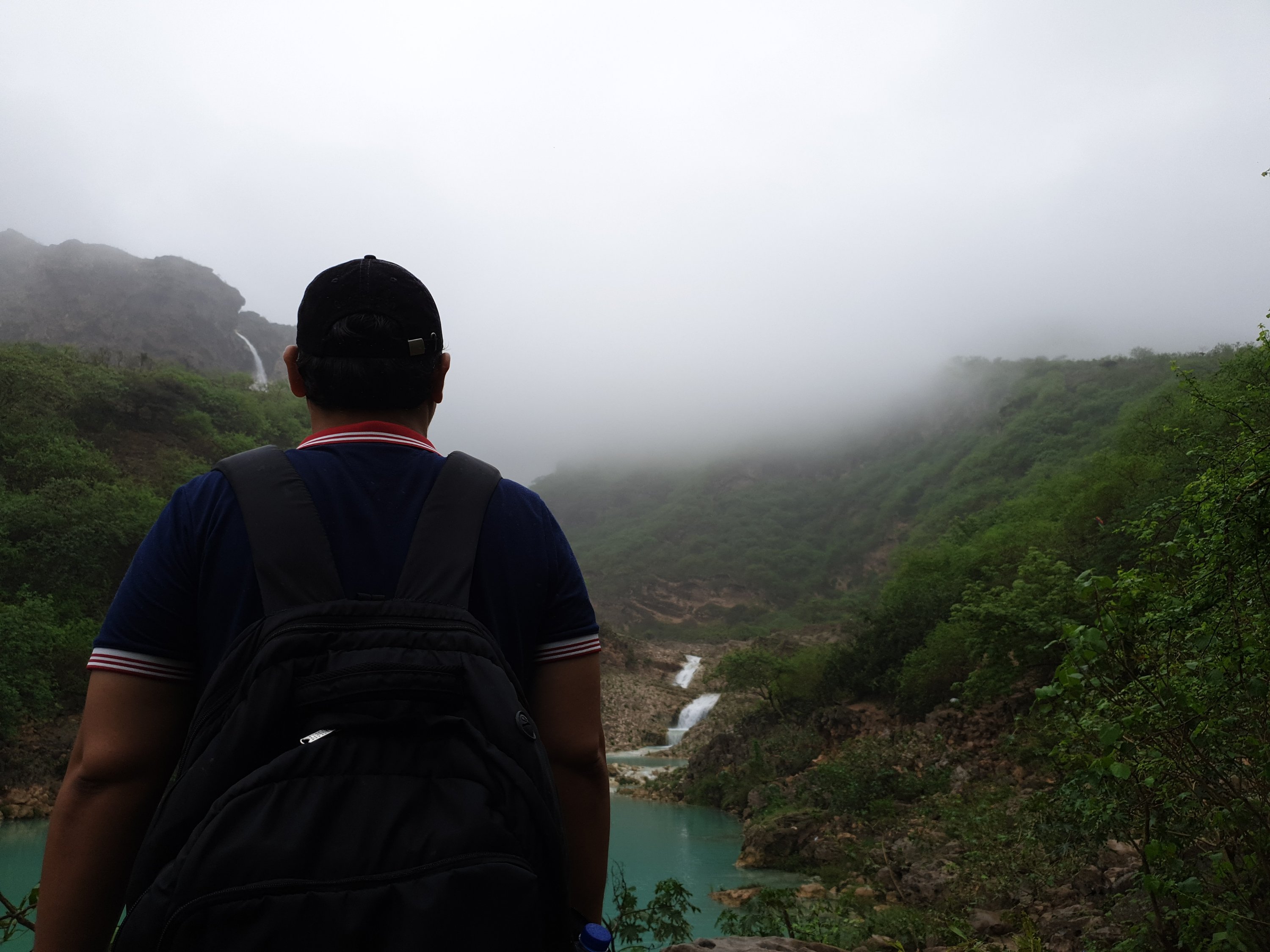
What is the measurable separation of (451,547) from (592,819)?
59cm

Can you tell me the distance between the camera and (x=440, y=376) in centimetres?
149

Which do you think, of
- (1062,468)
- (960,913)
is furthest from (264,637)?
(1062,468)

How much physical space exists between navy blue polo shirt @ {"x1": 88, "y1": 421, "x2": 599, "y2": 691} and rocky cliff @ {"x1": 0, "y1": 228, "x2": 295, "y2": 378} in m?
79.0

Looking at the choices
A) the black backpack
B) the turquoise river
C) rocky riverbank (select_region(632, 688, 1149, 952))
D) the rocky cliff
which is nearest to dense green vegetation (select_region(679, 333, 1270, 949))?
rocky riverbank (select_region(632, 688, 1149, 952))

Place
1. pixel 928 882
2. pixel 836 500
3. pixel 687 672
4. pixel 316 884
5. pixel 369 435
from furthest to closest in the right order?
pixel 836 500 < pixel 687 672 < pixel 928 882 < pixel 369 435 < pixel 316 884

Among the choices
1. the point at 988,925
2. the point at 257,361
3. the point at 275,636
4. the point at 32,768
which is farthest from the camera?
the point at 257,361

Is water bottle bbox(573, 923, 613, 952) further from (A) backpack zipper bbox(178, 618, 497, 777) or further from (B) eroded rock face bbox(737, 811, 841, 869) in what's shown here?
(B) eroded rock face bbox(737, 811, 841, 869)

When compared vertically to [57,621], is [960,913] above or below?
below

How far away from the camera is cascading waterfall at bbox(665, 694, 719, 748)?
3331cm

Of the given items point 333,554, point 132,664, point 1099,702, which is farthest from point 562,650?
point 1099,702

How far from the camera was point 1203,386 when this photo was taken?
14.3 m

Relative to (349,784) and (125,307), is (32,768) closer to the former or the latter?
(349,784)

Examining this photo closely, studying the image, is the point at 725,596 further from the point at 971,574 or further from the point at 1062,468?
the point at 971,574

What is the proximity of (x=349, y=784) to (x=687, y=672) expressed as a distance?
154 ft
